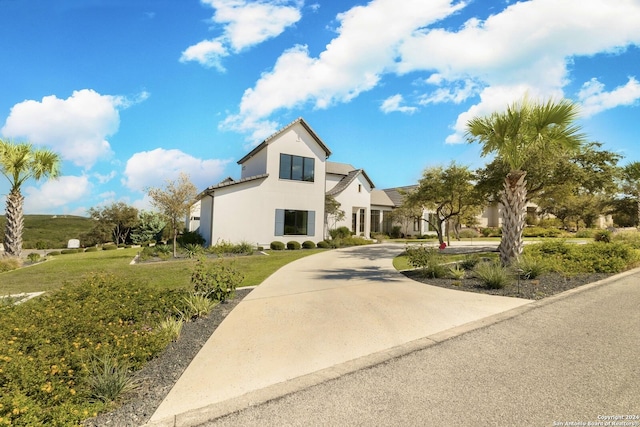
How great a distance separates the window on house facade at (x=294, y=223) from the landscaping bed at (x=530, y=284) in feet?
42.9

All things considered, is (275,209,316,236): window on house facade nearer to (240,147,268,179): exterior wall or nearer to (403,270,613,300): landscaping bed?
(240,147,268,179): exterior wall

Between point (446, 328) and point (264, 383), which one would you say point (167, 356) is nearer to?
point (264, 383)

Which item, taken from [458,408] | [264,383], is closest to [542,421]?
[458,408]

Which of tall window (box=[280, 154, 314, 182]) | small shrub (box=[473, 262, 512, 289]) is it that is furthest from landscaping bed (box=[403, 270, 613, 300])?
tall window (box=[280, 154, 314, 182])

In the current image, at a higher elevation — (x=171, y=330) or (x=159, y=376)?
(x=171, y=330)

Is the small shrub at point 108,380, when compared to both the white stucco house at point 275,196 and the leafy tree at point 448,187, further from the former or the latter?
the leafy tree at point 448,187

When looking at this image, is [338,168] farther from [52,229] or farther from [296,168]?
[52,229]

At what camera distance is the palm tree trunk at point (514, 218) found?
36.5ft

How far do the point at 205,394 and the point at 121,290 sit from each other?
11.8ft

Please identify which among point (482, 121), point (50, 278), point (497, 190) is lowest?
point (50, 278)

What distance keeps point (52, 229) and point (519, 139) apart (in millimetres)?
46972

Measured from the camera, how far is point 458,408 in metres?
3.31

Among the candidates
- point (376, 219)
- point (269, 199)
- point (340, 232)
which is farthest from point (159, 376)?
point (376, 219)

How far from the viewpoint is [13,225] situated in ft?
55.3
